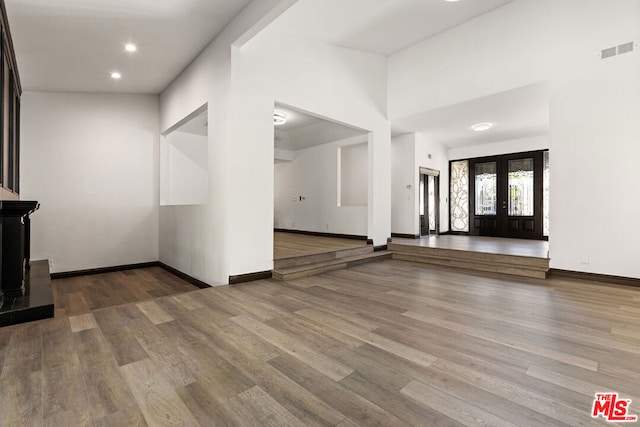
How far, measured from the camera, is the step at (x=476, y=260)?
488 centimetres

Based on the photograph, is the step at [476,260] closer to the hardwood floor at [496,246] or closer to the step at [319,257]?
the hardwood floor at [496,246]

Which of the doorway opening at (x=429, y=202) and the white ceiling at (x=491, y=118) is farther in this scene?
the doorway opening at (x=429, y=202)

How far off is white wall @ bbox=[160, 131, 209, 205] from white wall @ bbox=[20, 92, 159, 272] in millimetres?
276

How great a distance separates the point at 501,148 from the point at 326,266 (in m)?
7.10

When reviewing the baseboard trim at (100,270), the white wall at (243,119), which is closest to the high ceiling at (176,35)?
the white wall at (243,119)

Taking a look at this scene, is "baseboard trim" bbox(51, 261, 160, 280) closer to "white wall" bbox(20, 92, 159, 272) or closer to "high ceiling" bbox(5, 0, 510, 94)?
"white wall" bbox(20, 92, 159, 272)

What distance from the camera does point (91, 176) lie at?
6.10m

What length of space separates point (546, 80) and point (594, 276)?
3088 millimetres

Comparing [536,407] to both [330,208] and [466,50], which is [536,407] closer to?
[466,50]

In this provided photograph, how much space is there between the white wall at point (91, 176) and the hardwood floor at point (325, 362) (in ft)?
12.9

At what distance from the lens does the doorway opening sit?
8.81 metres

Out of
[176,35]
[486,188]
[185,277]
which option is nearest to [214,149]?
[176,35]

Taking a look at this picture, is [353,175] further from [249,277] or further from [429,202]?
[249,277]

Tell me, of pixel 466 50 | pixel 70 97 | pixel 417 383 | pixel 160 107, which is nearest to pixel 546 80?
pixel 466 50
